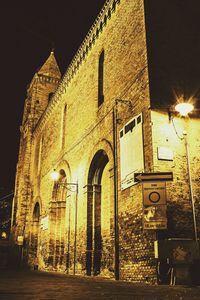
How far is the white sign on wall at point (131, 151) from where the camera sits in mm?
8750

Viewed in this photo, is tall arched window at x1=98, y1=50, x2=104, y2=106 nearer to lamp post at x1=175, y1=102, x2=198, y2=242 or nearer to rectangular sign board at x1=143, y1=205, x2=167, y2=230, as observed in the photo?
lamp post at x1=175, y1=102, x2=198, y2=242

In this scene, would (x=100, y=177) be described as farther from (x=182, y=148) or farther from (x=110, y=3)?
(x=110, y=3)

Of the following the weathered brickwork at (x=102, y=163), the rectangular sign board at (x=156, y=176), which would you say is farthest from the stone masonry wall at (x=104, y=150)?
the rectangular sign board at (x=156, y=176)

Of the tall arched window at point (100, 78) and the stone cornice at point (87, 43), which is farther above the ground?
the stone cornice at point (87, 43)

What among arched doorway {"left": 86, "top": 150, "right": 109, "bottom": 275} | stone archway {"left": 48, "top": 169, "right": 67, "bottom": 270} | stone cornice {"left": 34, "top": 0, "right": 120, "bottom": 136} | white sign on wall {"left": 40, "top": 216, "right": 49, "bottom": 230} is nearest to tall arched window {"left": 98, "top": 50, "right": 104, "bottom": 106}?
stone cornice {"left": 34, "top": 0, "right": 120, "bottom": 136}

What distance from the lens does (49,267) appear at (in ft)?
A: 50.2

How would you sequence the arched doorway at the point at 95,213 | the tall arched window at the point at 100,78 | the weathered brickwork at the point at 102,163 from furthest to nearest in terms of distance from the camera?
the tall arched window at the point at 100,78, the arched doorway at the point at 95,213, the weathered brickwork at the point at 102,163

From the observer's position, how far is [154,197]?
7.61m

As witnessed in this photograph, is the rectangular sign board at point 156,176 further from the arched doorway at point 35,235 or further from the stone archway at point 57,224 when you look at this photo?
the arched doorway at point 35,235

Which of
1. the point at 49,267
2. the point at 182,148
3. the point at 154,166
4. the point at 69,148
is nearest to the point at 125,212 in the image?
the point at 154,166

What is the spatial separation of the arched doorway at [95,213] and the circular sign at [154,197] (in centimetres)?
428

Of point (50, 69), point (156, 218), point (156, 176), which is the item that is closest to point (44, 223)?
point (156, 218)

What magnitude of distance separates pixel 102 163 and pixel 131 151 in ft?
10.5

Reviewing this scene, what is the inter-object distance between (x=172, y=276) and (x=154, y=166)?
2588 mm
